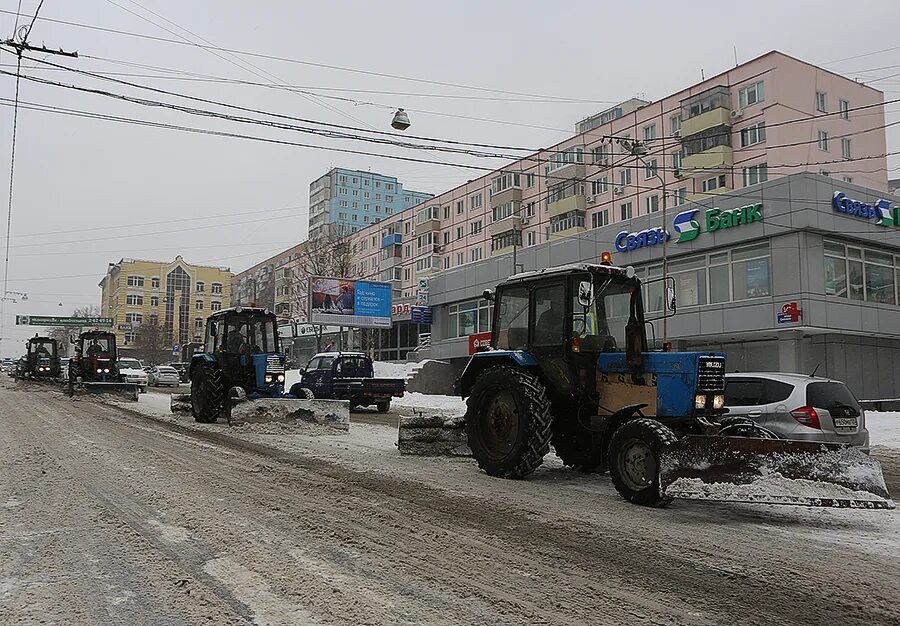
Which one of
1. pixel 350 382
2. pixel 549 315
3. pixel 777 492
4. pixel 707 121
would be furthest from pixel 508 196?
pixel 777 492

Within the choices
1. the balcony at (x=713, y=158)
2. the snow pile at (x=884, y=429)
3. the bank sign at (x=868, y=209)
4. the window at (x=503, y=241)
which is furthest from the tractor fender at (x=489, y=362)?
the window at (x=503, y=241)

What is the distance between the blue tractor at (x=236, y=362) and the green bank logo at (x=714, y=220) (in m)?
16.6

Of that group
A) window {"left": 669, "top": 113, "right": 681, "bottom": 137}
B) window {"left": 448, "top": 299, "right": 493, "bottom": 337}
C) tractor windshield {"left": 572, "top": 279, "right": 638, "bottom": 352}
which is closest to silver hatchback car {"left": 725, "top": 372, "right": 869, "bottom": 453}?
tractor windshield {"left": 572, "top": 279, "right": 638, "bottom": 352}

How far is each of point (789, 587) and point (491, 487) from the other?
3592 millimetres

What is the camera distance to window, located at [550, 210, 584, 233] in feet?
152

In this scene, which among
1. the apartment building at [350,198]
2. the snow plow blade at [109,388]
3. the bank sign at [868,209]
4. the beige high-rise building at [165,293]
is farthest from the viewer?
the apartment building at [350,198]

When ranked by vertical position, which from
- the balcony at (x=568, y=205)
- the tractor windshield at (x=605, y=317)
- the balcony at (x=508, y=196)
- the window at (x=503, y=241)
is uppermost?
the balcony at (x=508, y=196)

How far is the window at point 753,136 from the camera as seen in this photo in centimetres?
3522

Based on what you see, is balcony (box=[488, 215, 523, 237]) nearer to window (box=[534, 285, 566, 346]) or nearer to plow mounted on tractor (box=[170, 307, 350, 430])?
plow mounted on tractor (box=[170, 307, 350, 430])

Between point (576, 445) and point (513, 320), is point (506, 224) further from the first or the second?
point (576, 445)

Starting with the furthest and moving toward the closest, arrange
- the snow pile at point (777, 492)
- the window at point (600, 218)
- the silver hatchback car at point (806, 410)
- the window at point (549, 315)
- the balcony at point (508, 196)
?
1. the balcony at point (508, 196)
2. the window at point (600, 218)
3. the silver hatchback car at point (806, 410)
4. the window at point (549, 315)
5. the snow pile at point (777, 492)

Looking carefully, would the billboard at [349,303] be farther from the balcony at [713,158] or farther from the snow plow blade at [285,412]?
the snow plow blade at [285,412]

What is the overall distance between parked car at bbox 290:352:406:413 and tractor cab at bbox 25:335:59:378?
67.9 feet

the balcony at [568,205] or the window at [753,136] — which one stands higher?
the window at [753,136]
